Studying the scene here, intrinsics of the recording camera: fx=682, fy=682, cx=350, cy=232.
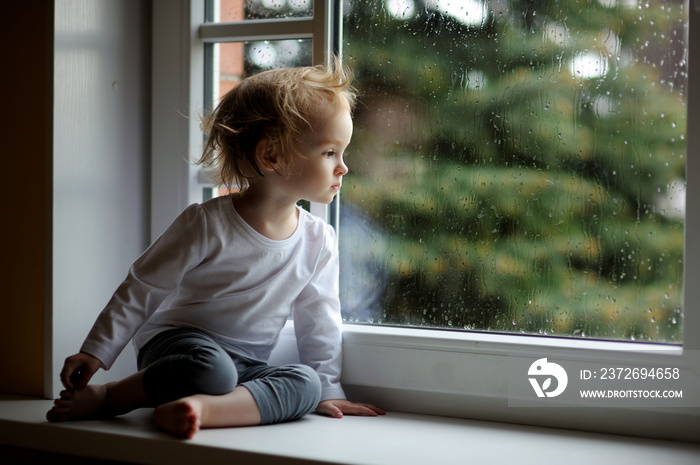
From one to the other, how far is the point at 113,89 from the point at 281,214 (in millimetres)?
413

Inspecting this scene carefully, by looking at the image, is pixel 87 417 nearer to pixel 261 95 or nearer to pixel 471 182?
pixel 261 95

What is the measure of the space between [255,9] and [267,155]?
0.36 metres

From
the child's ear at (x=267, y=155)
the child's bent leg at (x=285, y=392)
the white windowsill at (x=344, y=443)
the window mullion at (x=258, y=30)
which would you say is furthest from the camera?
the window mullion at (x=258, y=30)

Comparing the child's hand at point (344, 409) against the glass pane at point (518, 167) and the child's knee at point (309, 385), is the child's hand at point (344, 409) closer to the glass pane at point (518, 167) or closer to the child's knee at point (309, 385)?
the child's knee at point (309, 385)

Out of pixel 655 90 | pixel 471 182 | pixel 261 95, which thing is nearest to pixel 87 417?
pixel 261 95

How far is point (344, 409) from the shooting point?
1.16m

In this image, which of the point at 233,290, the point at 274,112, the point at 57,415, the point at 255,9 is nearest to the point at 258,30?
the point at 255,9

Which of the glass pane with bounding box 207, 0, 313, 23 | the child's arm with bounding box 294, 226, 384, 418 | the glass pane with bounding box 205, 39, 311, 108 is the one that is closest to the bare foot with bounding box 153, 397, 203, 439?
the child's arm with bounding box 294, 226, 384, 418

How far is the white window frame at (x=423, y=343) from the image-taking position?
40.3 inches

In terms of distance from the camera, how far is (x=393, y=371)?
3.91 ft

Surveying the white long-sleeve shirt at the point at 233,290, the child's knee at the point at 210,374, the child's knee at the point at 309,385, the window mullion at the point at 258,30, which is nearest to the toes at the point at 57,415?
the white long-sleeve shirt at the point at 233,290

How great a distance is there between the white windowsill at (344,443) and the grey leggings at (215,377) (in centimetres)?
4

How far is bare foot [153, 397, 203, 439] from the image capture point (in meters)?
0.96

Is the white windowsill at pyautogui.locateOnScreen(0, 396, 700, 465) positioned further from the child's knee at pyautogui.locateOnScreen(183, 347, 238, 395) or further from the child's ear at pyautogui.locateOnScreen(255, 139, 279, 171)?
the child's ear at pyautogui.locateOnScreen(255, 139, 279, 171)
